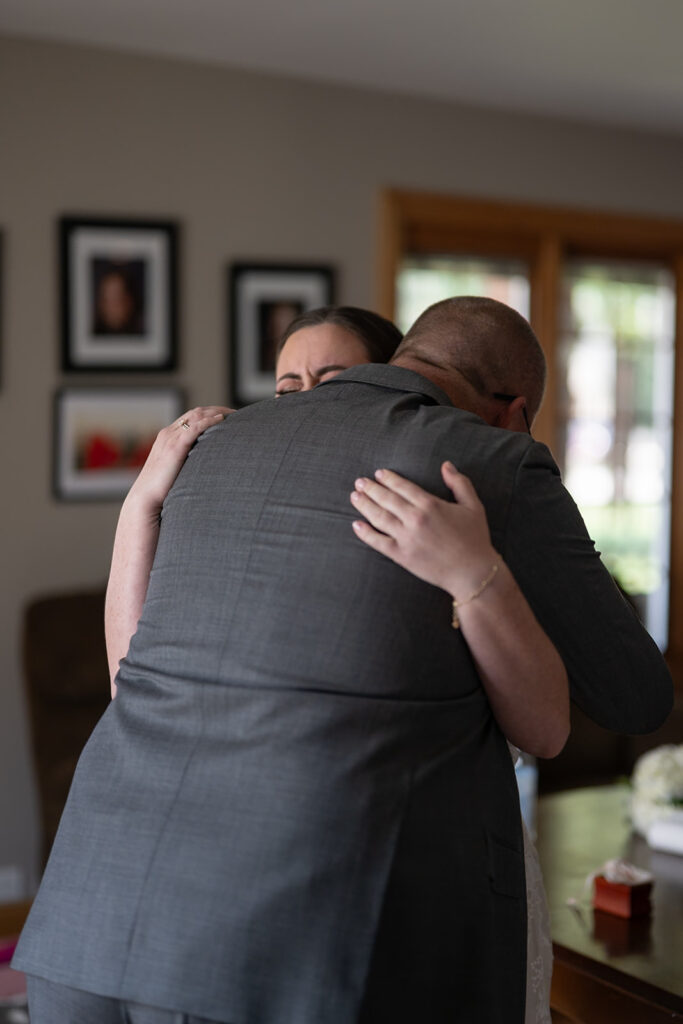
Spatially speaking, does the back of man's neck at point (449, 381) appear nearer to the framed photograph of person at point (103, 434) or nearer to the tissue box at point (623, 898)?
the tissue box at point (623, 898)

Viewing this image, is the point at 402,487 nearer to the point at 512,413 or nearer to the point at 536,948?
the point at 512,413

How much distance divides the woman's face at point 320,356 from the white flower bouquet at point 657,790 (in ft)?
3.49

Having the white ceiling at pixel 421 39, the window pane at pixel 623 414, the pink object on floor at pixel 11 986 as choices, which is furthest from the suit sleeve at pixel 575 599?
the window pane at pixel 623 414

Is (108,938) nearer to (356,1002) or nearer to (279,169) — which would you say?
(356,1002)

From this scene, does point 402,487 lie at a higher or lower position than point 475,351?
lower

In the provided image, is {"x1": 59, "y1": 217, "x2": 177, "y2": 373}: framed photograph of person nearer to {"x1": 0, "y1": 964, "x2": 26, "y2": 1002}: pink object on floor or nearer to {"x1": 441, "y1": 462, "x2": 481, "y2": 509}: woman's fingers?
{"x1": 0, "y1": 964, "x2": 26, "y2": 1002}: pink object on floor

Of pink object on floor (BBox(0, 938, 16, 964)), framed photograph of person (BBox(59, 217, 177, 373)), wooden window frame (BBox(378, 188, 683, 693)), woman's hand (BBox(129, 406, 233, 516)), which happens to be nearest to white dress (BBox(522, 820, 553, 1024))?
woman's hand (BBox(129, 406, 233, 516))

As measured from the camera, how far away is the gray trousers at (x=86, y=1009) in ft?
4.05

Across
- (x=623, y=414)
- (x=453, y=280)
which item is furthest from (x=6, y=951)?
(x=623, y=414)

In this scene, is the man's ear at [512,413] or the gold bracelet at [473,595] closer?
the gold bracelet at [473,595]

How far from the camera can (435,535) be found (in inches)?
50.9

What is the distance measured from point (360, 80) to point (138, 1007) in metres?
3.99

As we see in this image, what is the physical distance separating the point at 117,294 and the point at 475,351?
9.64 ft

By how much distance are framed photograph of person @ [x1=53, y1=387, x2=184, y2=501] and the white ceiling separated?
3.92 feet
